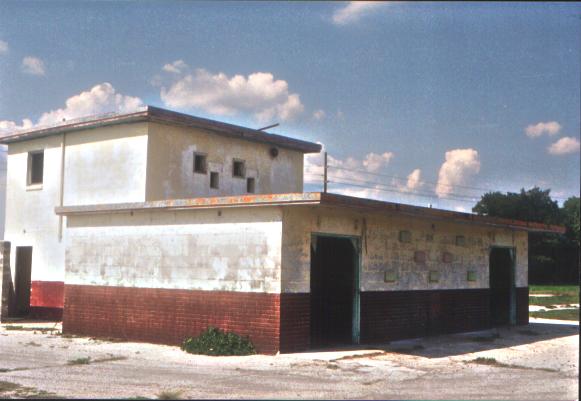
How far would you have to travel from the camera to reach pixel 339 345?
16016 millimetres

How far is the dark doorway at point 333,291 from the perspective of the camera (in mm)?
16000

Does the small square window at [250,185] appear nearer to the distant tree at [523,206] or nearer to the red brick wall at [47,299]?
the red brick wall at [47,299]

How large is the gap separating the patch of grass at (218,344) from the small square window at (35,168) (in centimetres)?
1166

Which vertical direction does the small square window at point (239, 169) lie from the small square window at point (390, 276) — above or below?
above

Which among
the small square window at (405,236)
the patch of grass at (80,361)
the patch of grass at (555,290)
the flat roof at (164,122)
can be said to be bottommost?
the patch of grass at (80,361)

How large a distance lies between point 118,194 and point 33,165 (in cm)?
529

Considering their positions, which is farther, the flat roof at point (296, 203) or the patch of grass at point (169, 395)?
the flat roof at point (296, 203)

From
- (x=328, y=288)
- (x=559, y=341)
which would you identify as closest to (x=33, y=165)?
(x=328, y=288)

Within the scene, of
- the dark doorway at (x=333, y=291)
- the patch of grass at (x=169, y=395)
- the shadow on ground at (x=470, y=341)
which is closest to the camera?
the patch of grass at (x=169, y=395)

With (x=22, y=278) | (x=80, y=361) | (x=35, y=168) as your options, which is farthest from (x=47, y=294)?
(x=80, y=361)

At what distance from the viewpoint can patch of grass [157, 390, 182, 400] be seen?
9.99 meters

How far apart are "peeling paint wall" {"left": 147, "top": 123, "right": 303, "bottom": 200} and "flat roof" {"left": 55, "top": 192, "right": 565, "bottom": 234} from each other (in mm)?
3055

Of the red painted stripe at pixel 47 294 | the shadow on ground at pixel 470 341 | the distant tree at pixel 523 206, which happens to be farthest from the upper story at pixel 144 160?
the distant tree at pixel 523 206

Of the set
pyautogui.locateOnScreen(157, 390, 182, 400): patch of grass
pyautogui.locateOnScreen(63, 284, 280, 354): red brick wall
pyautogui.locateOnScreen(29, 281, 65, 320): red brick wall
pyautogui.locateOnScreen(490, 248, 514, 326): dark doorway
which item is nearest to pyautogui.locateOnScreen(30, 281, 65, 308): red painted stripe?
pyautogui.locateOnScreen(29, 281, 65, 320): red brick wall
